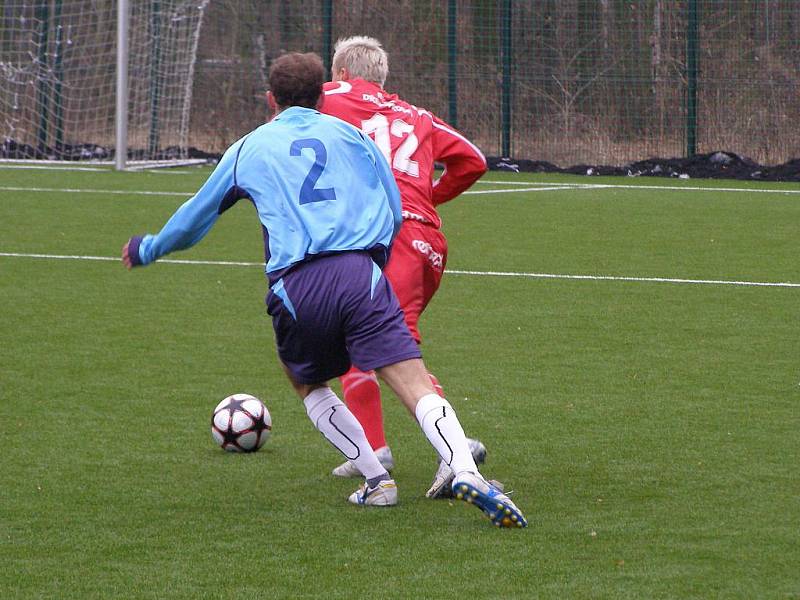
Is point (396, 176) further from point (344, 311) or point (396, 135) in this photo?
point (344, 311)

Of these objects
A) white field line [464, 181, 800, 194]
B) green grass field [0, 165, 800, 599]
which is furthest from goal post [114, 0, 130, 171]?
green grass field [0, 165, 800, 599]

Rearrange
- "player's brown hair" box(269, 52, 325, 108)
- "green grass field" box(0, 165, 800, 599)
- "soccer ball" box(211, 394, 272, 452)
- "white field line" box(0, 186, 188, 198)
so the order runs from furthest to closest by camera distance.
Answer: "white field line" box(0, 186, 188, 198), "soccer ball" box(211, 394, 272, 452), "player's brown hair" box(269, 52, 325, 108), "green grass field" box(0, 165, 800, 599)

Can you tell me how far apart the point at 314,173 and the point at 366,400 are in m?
1.13

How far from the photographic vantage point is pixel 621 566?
4418mm

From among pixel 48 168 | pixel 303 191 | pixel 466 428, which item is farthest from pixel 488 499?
pixel 48 168

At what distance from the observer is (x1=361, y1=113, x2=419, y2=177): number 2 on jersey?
18.7ft

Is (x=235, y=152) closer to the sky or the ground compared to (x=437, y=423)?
closer to the sky

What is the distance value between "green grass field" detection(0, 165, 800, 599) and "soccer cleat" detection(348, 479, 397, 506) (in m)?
0.07

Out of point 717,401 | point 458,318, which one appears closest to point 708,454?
point 717,401

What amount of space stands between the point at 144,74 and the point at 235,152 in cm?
1643

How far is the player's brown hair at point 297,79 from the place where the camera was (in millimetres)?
4992

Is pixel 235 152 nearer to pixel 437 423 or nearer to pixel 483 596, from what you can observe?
pixel 437 423

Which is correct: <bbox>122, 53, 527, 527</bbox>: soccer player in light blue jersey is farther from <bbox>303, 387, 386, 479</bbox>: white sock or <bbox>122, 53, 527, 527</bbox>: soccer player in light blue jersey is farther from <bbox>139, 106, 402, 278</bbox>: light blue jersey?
<bbox>303, 387, 386, 479</bbox>: white sock

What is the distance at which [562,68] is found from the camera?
22297 millimetres
